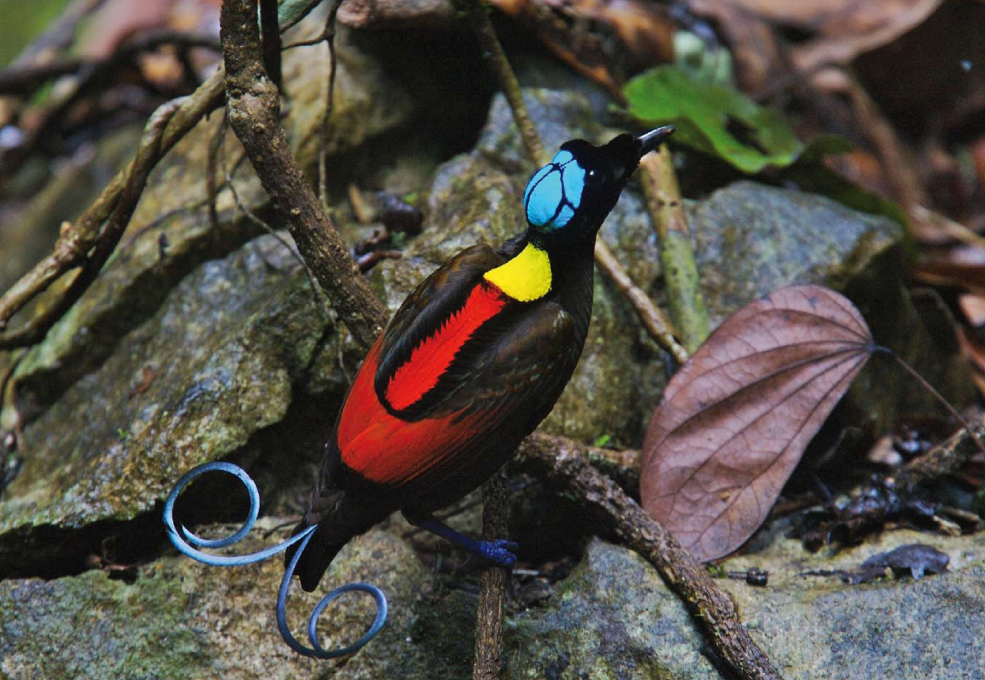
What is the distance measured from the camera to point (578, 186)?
2232mm

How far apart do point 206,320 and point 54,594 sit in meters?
1.03

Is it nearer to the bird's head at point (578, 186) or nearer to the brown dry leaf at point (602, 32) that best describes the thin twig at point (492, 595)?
the bird's head at point (578, 186)

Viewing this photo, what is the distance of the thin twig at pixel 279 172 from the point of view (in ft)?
7.59

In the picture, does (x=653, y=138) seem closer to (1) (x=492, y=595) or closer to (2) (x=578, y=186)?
(2) (x=578, y=186)

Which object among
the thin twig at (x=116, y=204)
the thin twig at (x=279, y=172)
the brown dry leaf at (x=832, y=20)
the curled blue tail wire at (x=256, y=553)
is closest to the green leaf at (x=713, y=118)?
the brown dry leaf at (x=832, y=20)

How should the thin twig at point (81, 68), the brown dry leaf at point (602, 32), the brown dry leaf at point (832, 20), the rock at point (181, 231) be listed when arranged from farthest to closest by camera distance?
the brown dry leaf at point (832, 20) < the thin twig at point (81, 68) < the brown dry leaf at point (602, 32) < the rock at point (181, 231)

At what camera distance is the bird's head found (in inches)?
87.7

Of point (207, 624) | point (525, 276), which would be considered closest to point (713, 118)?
point (525, 276)

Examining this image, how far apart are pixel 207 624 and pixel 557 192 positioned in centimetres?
151

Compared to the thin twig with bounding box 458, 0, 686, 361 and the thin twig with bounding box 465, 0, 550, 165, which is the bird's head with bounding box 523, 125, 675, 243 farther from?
the thin twig with bounding box 465, 0, 550, 165

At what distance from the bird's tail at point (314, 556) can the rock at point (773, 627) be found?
0.54 m

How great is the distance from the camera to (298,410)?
2.80 metres

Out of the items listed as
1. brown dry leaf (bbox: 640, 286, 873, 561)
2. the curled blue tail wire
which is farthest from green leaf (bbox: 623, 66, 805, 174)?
the curled blue tail wire

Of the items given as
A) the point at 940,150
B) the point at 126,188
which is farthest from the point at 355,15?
the point at 940,150
